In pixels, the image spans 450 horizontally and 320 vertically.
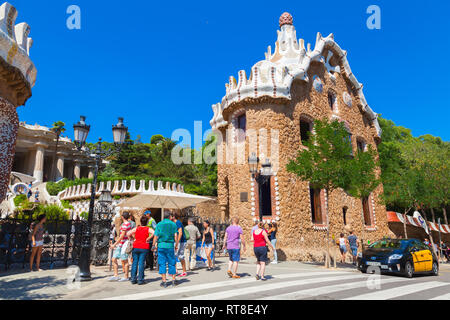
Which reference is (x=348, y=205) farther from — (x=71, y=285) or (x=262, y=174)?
(x=71, y=285)

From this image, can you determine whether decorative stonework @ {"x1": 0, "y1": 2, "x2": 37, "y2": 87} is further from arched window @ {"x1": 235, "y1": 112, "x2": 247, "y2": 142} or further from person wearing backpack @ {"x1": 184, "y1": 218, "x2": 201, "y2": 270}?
arched window @ {"x1": 235, "y1": 112, "x2": 247, "y2": 142}

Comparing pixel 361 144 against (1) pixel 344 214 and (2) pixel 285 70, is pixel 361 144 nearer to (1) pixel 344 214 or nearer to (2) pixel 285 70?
(1) pixel 344 214

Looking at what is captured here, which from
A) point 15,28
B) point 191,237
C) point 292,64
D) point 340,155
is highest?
point 292,64

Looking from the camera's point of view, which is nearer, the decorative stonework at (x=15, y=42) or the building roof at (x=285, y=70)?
the decorative stonework at (x=15, y=42)

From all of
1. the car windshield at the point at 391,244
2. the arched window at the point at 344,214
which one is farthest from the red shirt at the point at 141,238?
the arched window at the point at 344,214

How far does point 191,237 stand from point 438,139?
38.1 m

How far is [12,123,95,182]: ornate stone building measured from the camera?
38.9 m

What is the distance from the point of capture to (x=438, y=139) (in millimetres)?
34938

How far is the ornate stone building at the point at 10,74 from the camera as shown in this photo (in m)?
6.95

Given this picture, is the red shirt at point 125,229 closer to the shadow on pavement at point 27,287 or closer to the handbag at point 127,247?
the handbag at point 127,247

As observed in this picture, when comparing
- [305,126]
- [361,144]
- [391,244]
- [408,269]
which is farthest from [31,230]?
[361,144]

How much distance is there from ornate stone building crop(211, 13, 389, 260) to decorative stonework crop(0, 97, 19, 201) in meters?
8.82

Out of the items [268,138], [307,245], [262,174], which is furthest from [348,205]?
[262,174]

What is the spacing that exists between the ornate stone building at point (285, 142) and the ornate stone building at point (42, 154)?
1104 inches
